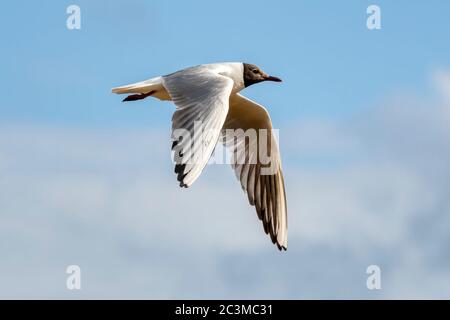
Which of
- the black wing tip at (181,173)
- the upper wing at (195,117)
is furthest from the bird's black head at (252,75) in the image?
the black wing tip at (181,173)

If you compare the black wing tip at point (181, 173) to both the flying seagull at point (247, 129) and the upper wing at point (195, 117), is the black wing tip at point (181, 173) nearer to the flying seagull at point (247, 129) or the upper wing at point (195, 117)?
the upper wing at point (195, 117)

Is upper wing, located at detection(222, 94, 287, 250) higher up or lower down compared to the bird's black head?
lower down

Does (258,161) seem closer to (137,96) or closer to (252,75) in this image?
(252,75)

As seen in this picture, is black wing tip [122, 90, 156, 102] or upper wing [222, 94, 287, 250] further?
upper wing [222, 94, 287, 250]

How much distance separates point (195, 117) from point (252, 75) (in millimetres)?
2051

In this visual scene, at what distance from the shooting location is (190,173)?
6742mm

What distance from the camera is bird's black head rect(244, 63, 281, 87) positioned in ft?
29.8

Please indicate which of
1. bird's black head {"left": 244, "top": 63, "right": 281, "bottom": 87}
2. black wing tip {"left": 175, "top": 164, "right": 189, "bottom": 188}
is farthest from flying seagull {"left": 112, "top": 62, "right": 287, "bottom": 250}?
black wing tip {"left": 175, "top": 164, "right": 189, "bottom": 188}

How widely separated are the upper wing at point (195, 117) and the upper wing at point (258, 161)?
1.18 m

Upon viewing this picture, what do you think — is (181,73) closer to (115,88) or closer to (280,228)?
(115,88)

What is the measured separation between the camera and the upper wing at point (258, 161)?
9.04 m

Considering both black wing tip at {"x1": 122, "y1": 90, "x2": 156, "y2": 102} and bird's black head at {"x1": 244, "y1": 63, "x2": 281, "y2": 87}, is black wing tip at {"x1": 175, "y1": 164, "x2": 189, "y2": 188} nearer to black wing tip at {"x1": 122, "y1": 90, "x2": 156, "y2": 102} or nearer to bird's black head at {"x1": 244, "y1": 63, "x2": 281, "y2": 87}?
black wing tip at {"x1": 122, "y1": 90, "x2": 156, "y2": 102}

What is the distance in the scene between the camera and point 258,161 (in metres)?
9.24

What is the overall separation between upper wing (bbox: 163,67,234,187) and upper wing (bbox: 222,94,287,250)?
3.86 feet
